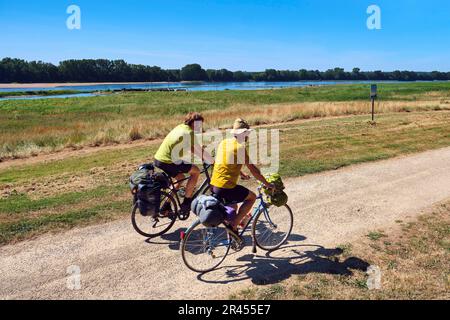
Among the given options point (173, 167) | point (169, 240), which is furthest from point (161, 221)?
point (173, 167)

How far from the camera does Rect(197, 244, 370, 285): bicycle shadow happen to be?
208 inches

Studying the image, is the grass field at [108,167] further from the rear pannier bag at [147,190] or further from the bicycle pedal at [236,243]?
the bicycle pedal at [236,243]

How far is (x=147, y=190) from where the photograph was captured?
6.05 meters

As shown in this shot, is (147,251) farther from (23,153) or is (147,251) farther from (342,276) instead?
(23,153)

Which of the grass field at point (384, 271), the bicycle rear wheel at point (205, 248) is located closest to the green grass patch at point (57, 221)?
the bicycle rear wheel at point (205, 248)

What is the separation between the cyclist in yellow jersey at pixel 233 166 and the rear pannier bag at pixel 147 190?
1.10m

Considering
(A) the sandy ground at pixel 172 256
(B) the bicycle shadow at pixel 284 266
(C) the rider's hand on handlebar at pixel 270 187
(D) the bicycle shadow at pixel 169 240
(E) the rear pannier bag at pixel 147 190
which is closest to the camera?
(A) the sandy ground at pixel 172 256

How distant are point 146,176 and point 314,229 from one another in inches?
127

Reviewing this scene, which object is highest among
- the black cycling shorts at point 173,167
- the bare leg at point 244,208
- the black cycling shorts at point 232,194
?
the black cycling shorts at point 173,167

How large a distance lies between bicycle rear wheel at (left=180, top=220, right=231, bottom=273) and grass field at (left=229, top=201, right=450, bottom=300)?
80 cm

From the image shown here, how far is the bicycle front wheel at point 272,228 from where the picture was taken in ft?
20.0

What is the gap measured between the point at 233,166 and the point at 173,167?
1574 millimetres

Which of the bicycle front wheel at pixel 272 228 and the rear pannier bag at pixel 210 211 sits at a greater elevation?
the rear pannier bag at pixel 210 211
